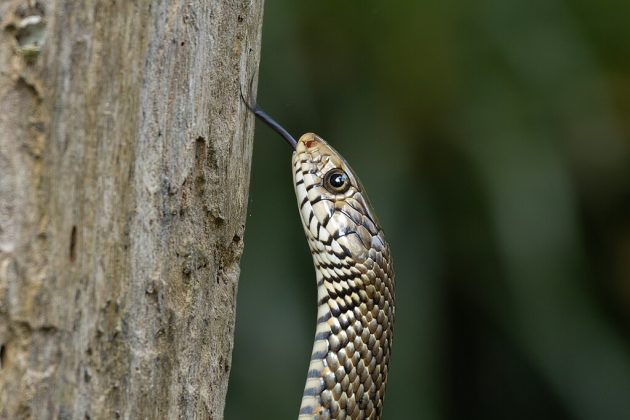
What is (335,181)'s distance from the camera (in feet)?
9.81

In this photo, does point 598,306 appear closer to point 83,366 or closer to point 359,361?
point 359,361

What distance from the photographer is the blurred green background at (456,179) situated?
16.4 feet

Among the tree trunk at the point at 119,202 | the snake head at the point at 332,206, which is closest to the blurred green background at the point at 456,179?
the snake head at the point at 332,206

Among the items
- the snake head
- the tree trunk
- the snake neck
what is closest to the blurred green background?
the snake head

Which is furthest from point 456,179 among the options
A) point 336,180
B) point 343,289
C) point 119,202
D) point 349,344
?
point 119,202

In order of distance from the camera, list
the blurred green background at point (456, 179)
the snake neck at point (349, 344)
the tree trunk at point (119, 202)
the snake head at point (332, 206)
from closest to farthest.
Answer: the tree trunk at point (119, 202) → the snake neck at point (349, 344) → the snake head at point (332, 206) → the blurred green background at point (456, 179)

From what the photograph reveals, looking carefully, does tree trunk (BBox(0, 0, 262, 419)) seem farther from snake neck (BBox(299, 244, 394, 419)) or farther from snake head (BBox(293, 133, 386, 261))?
snake head (BBox(293, 133, 386, 261))

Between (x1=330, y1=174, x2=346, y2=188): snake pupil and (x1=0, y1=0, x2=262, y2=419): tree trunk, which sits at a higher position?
(x1=330, y1=174, x2=346, y2=188): snake pupil

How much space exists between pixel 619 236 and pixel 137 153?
3.98 m

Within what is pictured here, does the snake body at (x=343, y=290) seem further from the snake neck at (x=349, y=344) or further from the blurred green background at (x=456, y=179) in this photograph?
the blurred green background at (x=456, y=179)

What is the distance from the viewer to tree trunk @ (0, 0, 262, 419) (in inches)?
70.4

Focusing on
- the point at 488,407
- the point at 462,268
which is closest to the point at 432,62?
the point at 462,268

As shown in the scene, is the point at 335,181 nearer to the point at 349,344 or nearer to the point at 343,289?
the point at 343,289

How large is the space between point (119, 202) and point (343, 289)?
40.0 inches
